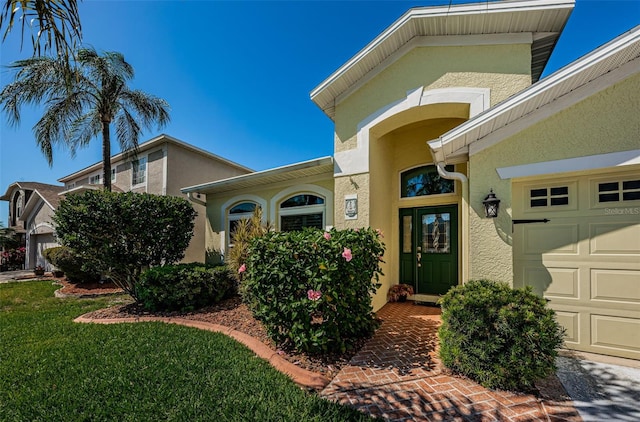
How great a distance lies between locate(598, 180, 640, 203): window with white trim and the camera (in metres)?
4.13

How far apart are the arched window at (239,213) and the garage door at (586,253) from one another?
8.94 metres

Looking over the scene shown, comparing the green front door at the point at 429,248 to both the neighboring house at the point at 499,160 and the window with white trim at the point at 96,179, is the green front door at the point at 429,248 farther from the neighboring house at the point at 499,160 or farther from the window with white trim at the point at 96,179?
the window with white trim at the point at 96,179

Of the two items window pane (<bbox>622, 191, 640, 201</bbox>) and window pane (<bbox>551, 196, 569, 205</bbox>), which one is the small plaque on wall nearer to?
window pane (<bbox>551, 196, 569, 205</bbox>)

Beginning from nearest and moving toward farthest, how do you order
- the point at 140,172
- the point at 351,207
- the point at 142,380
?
the point at 142,380
the point at 351,207
the point at 140,172

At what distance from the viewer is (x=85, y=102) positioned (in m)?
11.1

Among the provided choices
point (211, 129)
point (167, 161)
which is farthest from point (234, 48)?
point (167, 161)

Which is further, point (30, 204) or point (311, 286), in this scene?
point (30, 204)

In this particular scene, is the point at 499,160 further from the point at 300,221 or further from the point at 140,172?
the point at 140,172

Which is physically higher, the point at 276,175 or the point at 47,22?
the point at 47,22

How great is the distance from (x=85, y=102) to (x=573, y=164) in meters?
16.2

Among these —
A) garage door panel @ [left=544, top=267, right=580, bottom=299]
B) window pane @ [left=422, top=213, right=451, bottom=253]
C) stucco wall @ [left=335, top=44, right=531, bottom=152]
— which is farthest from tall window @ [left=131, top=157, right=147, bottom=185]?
garage door panel @ [left=544, top=267, right=580, bottom=299]

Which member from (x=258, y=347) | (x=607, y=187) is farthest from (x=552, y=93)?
(x=258, y=347)

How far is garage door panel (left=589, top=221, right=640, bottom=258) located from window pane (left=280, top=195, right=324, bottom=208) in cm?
648

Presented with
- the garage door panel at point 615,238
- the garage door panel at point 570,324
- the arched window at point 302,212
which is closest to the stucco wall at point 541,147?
the garage door panel at point 570,324
